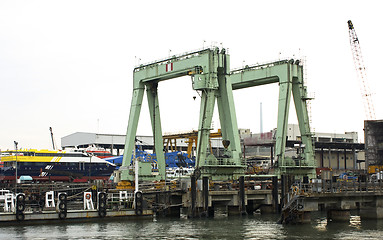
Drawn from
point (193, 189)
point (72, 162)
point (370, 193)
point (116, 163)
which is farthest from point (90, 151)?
point (370, 193)

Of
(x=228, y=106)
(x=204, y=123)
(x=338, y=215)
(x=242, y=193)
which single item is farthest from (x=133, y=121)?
(x=338, y=215)

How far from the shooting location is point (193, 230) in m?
35.2

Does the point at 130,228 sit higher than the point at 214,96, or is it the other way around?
the point at 214,96

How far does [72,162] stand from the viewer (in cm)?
9381

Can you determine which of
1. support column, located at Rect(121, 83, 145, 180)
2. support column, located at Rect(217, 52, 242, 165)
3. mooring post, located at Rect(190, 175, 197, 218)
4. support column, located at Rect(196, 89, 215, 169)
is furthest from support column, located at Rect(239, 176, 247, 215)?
support column, located at Rect(121, 83, 145, 180)

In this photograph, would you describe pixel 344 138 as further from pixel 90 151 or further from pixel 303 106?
pixel 303 106

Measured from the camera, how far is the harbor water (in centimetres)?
3184

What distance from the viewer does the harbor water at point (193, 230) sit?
31.8m

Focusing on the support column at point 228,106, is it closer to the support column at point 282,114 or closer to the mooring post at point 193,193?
the support column at point 282,114

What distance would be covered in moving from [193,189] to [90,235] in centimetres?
1204

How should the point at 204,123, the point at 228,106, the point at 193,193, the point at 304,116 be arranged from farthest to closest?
1. the point at 304,116
2. the point at 228,106
3. the point at 204,123
4. the point at 193,193

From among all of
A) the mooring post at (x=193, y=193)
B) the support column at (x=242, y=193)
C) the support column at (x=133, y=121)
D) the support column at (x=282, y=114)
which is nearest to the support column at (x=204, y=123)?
the support column at (x=242, y=193)

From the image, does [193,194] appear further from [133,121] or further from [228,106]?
[133,121]

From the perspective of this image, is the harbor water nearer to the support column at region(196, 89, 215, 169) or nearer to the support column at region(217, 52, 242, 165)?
the support column at region(196, 89, 215, 169)
